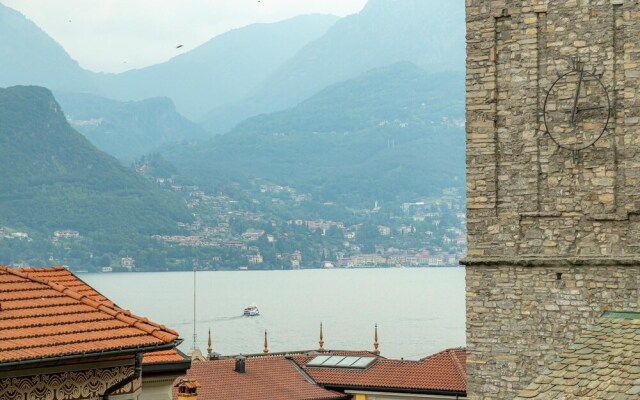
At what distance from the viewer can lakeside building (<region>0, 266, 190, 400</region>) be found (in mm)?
11398

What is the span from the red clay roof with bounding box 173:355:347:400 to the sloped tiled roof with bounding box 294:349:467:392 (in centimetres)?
66

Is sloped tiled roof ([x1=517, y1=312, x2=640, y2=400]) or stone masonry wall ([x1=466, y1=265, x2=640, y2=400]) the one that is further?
stone masonry wall ([x1=466, y1=265, x2=640, y2=400])

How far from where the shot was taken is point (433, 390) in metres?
38.9

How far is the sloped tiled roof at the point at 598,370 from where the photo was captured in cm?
1343

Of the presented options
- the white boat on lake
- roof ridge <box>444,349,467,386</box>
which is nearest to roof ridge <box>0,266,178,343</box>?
roof ridge <box>444,349,467,386</box>

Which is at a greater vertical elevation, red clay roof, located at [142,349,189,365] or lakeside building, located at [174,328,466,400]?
red clay roof, located at [142,349,189,365]

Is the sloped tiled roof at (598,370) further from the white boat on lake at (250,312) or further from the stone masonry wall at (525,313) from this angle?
the white boat on lake at (250,312)

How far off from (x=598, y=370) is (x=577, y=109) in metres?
5.58

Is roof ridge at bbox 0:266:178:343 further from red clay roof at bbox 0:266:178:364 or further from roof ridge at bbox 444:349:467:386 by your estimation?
roof ridge at bbox 444:349:467:386

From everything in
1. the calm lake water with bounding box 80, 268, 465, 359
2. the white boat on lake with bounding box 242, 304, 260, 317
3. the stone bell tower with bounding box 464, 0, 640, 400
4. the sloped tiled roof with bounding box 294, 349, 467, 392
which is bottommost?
the calm lake water with bounding box 80, 268, 465, 359

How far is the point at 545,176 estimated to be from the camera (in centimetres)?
1895

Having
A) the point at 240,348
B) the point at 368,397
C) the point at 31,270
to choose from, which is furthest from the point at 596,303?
the point at 240,348

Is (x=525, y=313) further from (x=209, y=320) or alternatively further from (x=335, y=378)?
(x=209, y=320)

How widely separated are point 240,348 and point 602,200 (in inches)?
4263
